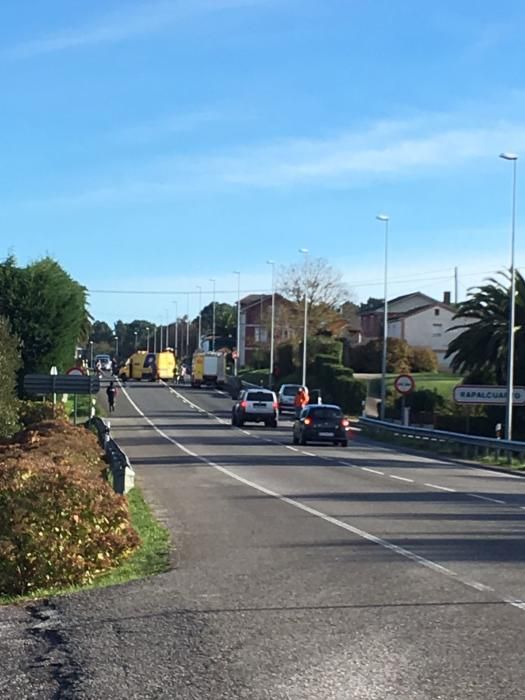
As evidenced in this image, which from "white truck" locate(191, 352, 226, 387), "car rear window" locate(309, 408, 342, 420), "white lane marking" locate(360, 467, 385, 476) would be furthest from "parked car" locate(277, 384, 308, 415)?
"white lane marking" locate(360, 467, 385, 476)

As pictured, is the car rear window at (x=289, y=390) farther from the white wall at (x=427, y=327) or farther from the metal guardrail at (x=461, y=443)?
the white wall at (x=427, y=327)

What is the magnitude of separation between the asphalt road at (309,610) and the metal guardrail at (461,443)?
52.4 ft

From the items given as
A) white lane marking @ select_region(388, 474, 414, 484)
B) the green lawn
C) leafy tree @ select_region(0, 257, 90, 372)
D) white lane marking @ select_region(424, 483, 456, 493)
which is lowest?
white lane marking @ select_region(388, 474, 414, 484)

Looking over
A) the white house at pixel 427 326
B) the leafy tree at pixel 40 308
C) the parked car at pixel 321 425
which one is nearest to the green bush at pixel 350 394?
the leafy tree at pixel 40 308

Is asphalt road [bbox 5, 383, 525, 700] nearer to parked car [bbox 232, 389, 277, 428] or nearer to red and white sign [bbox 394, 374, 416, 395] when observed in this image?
red and white sign [bbox 394, 374, 416, 395]

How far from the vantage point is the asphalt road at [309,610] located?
7613 millimetres

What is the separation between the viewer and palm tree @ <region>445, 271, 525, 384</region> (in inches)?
2275

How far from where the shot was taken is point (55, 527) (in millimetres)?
12141

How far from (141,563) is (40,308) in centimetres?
4149

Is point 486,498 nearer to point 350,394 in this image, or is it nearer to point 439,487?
point 439,487

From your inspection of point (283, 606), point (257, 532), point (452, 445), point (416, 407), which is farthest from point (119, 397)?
point (283, 606)

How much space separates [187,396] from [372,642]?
8100 centimetres

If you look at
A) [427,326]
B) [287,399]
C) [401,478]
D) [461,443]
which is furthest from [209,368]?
[401,478]

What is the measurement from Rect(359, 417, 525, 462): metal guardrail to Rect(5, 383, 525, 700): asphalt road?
52.4 ft
